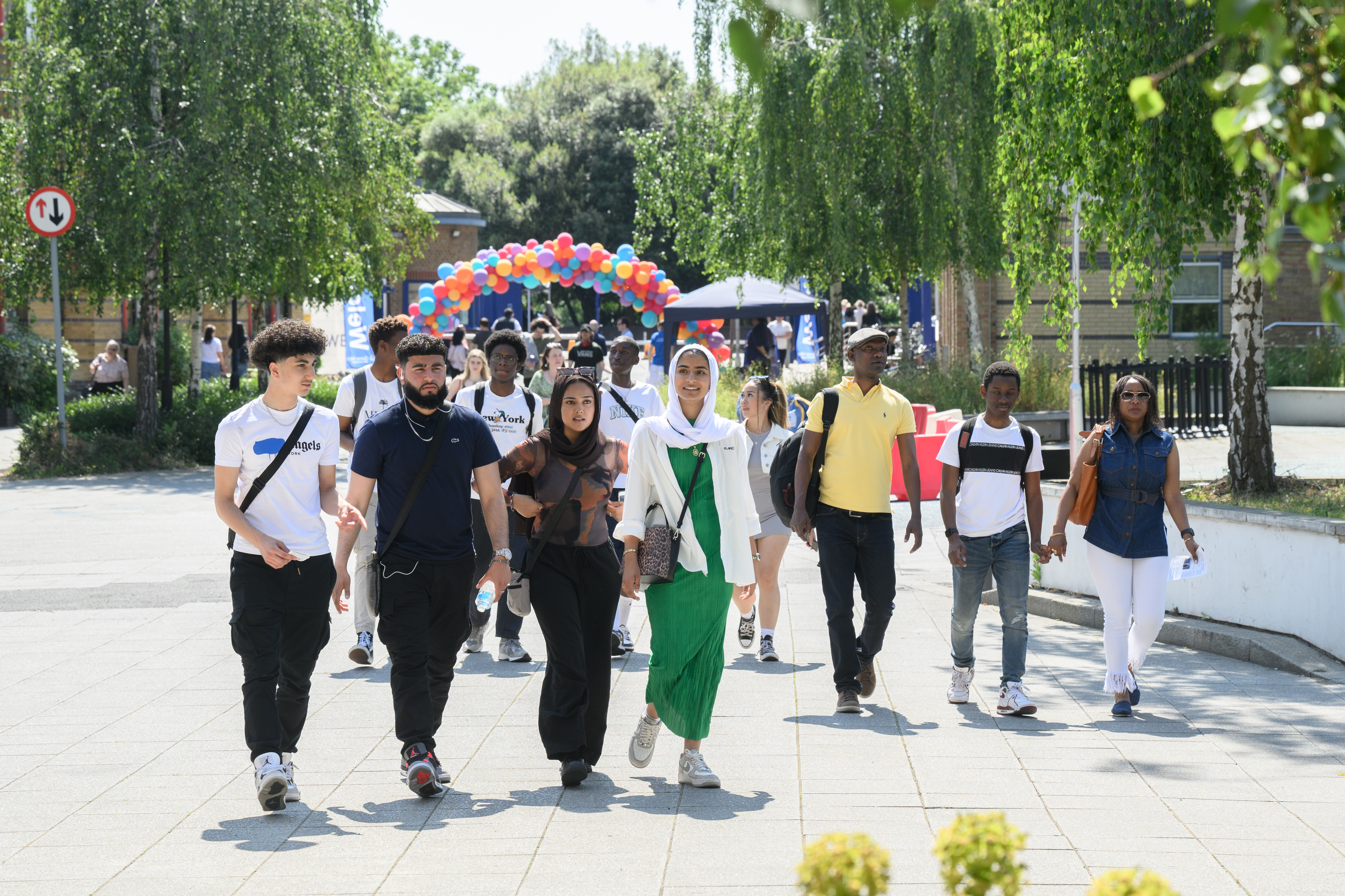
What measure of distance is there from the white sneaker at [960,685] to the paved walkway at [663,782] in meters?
0.10

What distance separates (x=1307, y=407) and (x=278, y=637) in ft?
61.8

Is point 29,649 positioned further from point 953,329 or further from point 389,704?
point 953,329

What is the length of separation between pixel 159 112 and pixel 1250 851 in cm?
1838

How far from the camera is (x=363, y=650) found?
7.96 meters

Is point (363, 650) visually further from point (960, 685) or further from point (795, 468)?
point (960, 685)

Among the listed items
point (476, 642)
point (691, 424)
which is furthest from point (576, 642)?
point (476, 642)

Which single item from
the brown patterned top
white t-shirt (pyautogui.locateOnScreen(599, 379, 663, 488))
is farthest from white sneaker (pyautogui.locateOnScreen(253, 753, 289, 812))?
white t-shirt (pyautogui.locateOnScreen(599, 379, 663, 488))

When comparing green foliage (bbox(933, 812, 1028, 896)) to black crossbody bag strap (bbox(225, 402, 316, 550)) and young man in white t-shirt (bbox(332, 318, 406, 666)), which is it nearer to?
black crossbody bag strap (bbox(225, 402, 316, 550))

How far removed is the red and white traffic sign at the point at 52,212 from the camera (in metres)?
17.4

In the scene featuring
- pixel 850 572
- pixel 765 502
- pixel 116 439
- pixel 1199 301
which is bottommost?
pixel 850 572

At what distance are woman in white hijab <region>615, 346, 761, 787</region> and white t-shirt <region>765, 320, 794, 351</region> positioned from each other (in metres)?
30.4

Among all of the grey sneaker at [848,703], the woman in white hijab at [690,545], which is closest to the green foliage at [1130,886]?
the woman in white hijab at [690,545]

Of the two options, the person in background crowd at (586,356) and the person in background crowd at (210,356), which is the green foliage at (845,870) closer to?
the person in background crowd at (586,356)

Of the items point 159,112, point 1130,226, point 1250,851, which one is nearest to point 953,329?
point 159,112
